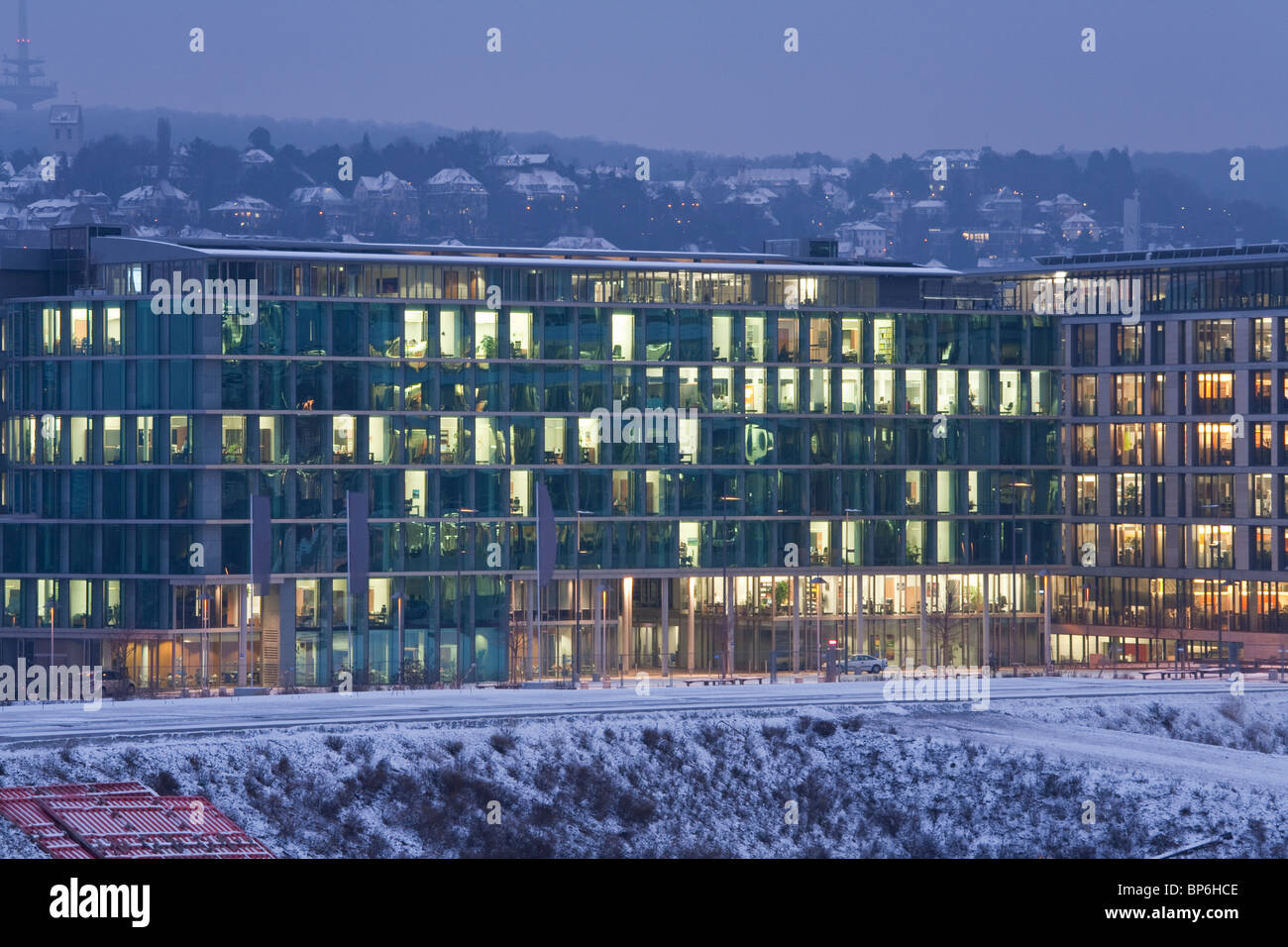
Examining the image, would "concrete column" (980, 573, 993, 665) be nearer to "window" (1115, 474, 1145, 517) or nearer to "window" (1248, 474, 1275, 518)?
"window" (1115, 474, 1145, 517)

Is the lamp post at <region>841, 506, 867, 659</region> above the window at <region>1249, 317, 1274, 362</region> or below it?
below

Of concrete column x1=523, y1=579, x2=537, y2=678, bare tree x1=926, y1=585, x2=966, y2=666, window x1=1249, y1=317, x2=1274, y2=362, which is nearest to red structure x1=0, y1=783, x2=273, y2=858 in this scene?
concrete column x1=523, y1=579, x2=537, y2=678

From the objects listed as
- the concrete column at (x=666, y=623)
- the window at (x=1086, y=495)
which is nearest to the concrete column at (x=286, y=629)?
the concrete column at (x=666, y=623)

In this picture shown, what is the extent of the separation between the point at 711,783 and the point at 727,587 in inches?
1950

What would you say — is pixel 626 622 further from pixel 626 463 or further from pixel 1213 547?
pixel 1213 547

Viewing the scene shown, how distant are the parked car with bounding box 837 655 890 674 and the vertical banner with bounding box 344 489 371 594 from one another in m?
25.8

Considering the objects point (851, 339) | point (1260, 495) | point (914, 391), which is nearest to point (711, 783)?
point (851, 339)

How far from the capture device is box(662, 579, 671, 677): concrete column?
13600 centimetres

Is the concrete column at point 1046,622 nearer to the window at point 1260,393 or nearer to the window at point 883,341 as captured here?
the window at point 1260,393

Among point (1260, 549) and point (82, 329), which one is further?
point (1260, 549)

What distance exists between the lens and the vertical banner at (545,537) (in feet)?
407

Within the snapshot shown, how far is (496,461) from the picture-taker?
13612 cm
